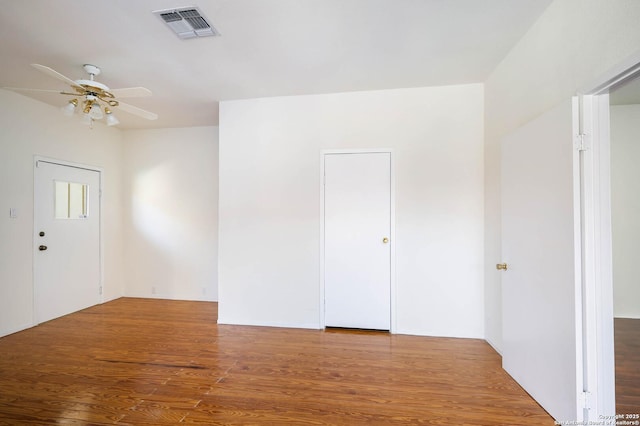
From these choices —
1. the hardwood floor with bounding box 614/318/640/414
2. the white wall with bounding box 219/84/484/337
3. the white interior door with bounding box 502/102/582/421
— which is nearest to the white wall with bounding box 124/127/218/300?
the white wall with bounding box 219/84/484/337

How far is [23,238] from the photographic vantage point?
3240mm

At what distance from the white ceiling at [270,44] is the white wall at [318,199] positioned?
258 millimetres

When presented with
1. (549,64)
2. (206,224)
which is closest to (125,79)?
(206,224)

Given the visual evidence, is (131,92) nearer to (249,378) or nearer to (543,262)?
(249,378)

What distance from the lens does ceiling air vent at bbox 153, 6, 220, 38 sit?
→ 188cm

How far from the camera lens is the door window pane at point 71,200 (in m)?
3.66

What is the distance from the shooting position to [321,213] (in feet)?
10.7

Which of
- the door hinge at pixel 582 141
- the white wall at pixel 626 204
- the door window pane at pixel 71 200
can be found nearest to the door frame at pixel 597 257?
the door hinge at pixel 582 141

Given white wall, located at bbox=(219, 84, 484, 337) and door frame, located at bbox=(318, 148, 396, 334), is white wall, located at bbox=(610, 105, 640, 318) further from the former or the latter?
door frame, located at bbox=(318, 148, 396, 334)

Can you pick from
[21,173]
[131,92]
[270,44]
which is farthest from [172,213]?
[270,44]

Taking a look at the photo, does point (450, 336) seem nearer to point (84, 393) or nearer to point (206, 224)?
point (84, 393)

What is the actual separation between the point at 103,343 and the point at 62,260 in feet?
5.36

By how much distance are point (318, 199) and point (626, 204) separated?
3.39 m

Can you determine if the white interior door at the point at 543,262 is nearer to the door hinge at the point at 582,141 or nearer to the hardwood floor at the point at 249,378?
the door hinge at the point at 582,141
